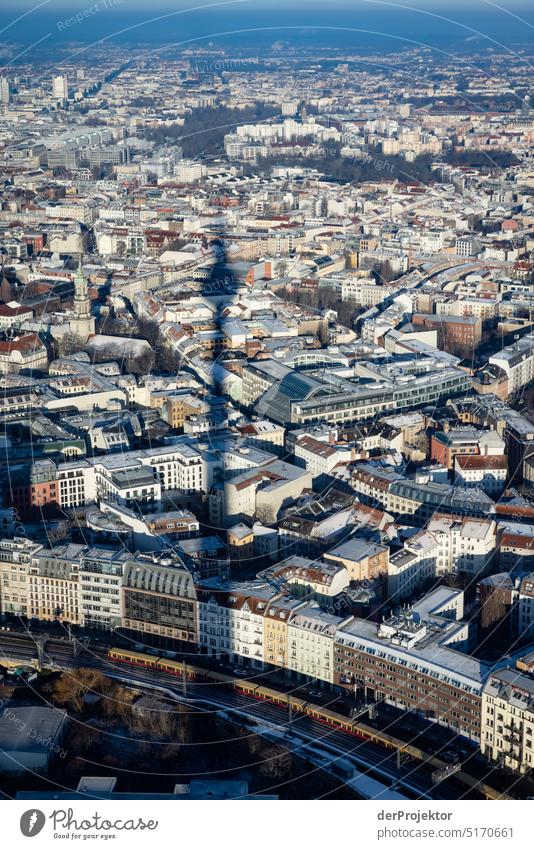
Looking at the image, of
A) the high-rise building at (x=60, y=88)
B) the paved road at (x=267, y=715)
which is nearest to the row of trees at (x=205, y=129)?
the high-rise building at (x=60, y=88)

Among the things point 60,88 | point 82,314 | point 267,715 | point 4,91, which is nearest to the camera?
point 267,715

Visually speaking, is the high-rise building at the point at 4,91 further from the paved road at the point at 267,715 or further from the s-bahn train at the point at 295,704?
the s-bahn train at the point at 295,704

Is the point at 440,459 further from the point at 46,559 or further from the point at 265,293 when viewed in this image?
the point at 265,293
